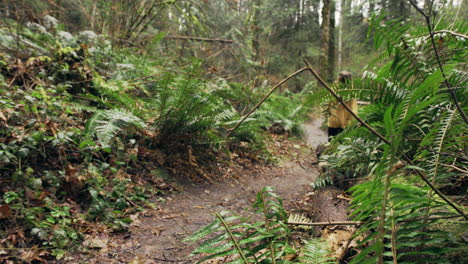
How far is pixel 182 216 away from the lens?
3.06 metres

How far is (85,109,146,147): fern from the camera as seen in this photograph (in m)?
2.86

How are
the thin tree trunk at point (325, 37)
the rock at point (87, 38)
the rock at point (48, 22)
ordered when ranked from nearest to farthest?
the rock at point (87, 38)
the rock at point (48, 22)
the thin tree trunk at point (325, 37)

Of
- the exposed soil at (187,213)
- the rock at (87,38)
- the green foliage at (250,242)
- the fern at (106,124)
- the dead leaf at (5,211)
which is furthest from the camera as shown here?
the rock at (87,38)

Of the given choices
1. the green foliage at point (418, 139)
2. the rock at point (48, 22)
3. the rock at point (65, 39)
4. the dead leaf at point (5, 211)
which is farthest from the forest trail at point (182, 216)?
the rock at point (48, 22)

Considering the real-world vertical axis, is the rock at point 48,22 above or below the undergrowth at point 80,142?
above

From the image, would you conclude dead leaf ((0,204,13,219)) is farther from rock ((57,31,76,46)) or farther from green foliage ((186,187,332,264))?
rock ((57,31,76,46))

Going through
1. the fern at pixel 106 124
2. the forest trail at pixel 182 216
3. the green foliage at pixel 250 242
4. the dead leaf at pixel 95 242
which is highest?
the fern at pixel 106 124

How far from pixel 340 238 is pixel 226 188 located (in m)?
2.37

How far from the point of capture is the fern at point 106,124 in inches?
113

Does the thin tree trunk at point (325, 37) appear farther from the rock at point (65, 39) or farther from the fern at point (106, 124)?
the fern at point (106, 124)

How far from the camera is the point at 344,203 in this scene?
2660mm

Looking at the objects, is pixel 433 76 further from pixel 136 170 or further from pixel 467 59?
pixel 136 170

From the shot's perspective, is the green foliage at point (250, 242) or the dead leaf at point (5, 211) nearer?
the green foliage at point (250, 242)

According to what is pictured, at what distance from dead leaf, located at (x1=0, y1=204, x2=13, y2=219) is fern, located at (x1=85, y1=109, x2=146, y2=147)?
0.93 meters
